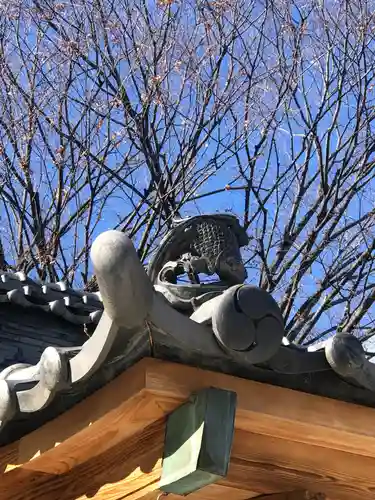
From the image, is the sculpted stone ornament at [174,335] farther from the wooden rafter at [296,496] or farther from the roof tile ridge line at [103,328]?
the wooden rafter at [296,496]

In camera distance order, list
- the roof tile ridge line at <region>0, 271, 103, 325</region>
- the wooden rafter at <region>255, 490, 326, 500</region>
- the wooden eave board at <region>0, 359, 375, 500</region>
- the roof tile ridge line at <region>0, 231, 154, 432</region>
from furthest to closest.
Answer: the roof tile ridge line at <region>0, 271, 103, 325</region>, the wooden rafter at <region>255, 490, 326, 500</region>, the wooden eave board at <region>0, 359, 375, 500</region>, the roof tile ridge line at <region>0, 231, 154, 432</region>

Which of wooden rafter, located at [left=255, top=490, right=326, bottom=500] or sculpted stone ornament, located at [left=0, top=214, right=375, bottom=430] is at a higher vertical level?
sculpted stone ornament, located at [left=0, top=214, right=375, bottom=430]

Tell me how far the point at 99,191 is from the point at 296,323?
222 centimetres

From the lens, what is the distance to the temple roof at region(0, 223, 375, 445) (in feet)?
5.65

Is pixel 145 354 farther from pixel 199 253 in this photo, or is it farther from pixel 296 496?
pixel 296 496

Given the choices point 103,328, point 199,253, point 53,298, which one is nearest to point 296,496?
point 199,253

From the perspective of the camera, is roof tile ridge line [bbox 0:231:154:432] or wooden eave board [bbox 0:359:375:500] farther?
wooden eave board [bbox 0:359:375:500]

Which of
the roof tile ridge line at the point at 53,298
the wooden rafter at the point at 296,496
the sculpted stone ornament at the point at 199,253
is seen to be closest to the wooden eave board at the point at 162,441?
the wooden rafter at the point at 296,496

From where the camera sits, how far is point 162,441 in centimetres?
210

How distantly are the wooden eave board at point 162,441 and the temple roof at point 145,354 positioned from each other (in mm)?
32

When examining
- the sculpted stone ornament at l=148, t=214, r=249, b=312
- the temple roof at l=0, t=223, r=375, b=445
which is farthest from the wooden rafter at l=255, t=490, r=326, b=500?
the sculpted stone ornament at l=148, t=214, r=249, b=312

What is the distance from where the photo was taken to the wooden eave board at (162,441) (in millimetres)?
1965

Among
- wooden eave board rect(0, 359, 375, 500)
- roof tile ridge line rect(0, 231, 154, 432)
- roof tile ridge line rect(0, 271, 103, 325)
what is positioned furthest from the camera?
roof tile ridge line rect(0, 271, 103, 325)

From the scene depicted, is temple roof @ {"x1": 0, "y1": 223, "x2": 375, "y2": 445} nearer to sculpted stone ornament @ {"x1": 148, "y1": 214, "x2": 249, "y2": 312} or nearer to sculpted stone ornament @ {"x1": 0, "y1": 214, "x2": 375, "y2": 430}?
sculpted stone ornament @ {"x1": 0, "y1": 214, "x2": 375, "y2": 430}
